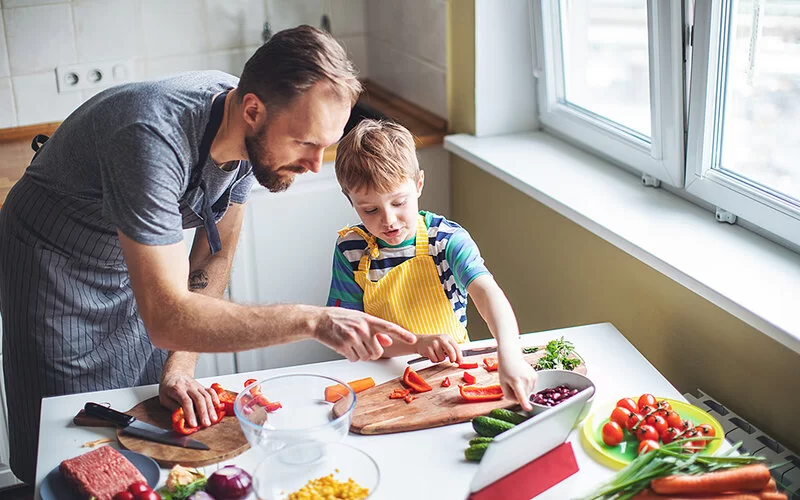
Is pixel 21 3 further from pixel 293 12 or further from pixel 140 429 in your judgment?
pixel 140 429

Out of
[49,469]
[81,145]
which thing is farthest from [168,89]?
[49,469]

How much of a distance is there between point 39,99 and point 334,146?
1.03 meters

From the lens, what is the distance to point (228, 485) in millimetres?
1328

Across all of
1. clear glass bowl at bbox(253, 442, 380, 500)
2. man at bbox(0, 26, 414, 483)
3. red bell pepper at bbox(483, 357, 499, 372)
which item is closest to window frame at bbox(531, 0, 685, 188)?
red bell pepper at bbox(483, 357, 499, 372)

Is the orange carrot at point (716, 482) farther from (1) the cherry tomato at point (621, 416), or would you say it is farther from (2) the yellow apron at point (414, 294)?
(2) the yellow apron at point (414, 294)

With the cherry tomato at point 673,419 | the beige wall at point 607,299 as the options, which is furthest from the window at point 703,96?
the cherry tomato at point 673,419

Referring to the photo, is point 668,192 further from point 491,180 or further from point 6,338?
point 6,338

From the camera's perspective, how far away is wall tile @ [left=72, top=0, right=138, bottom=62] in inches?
115

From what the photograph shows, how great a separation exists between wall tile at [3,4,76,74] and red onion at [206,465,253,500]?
6.74 ft

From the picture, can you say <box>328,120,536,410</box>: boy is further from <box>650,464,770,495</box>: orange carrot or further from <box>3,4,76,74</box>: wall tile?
<box>3,4,76,74</box>: wall tile

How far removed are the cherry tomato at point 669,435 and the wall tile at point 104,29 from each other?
2305 millimetres

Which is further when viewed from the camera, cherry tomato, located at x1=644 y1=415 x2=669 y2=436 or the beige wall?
the beige wall

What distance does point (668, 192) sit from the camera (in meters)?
2.20

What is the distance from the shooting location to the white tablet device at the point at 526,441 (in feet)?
4.09
